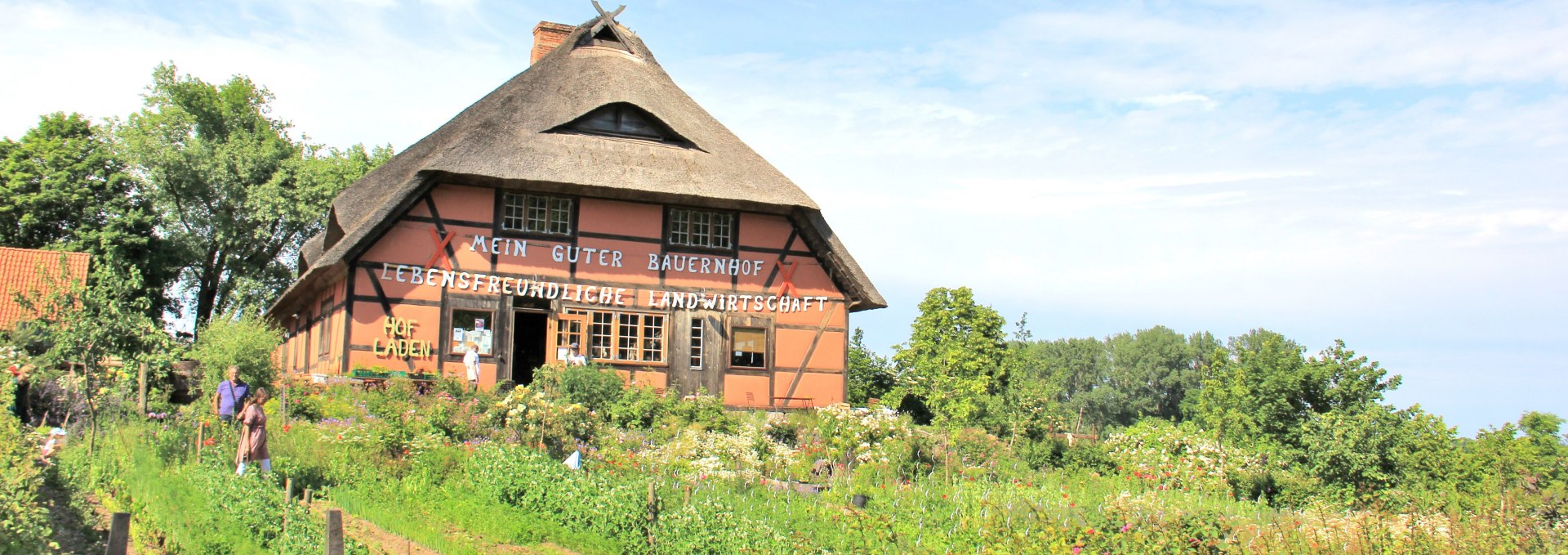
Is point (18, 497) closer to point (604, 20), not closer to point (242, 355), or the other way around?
point (242, 355)

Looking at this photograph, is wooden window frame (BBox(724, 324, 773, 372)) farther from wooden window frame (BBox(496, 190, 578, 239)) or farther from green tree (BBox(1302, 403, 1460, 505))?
green tree (BBox(1302, 403, 1460, 505))

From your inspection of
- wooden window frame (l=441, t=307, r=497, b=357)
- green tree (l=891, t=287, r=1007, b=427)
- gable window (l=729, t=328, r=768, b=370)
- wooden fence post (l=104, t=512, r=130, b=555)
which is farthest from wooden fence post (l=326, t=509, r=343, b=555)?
green tree (l=891, t=287, r=1007, b=427)

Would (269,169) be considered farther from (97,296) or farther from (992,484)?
(992,484)

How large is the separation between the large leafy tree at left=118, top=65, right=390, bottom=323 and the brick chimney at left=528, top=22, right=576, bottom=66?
7.87 m

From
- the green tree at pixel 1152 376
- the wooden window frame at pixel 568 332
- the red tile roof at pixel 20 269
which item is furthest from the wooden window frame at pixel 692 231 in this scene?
the green tree at pixel 1152 376

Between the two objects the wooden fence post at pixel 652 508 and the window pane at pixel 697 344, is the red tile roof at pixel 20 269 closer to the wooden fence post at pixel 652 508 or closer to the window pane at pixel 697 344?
the window pane at pixel 697 344

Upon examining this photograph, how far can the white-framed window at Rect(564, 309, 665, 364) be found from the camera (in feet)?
68.3

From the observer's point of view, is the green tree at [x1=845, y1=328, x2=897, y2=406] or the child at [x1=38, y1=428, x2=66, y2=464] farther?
the green tree at [x1=845, y1=328, x2=897, y2=406]

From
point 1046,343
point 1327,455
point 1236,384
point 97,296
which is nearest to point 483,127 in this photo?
point 97,296

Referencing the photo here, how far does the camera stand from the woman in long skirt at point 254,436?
12227mm

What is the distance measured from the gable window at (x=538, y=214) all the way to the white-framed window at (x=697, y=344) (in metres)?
2.61

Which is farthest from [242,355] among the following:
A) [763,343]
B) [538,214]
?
[763,343]

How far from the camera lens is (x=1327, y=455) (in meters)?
13.4

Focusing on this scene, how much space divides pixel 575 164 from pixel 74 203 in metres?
18.0
